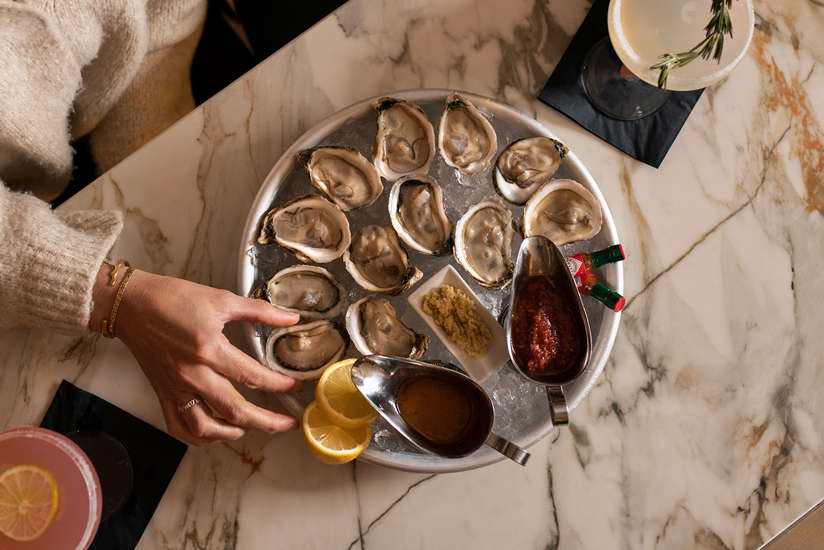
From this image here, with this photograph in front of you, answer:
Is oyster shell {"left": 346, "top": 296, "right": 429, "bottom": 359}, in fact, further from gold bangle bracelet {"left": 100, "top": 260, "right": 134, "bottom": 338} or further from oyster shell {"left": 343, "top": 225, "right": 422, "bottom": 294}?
gold bangle bracelet {"left": 100, "top": 260, "right": 134, "bottom": 338}

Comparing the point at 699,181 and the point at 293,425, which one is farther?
the point at 699,181

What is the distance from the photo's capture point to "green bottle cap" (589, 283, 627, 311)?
1062mm

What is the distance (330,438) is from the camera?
1.04 meters

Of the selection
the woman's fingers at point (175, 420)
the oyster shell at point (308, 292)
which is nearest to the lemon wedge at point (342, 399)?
the oyster shell at point (308, 292)

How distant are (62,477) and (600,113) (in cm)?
118

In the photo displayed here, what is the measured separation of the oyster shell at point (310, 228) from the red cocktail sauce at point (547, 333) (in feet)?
1.15

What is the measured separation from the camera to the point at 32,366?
3.74ft

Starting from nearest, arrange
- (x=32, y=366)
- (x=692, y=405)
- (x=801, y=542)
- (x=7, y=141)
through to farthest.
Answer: (x=7, y=141) < (x=32, y=366) < (x=692, y=405) < (x=801, y=542)

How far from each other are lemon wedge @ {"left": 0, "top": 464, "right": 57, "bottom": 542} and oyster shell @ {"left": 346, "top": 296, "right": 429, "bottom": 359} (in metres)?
0.56

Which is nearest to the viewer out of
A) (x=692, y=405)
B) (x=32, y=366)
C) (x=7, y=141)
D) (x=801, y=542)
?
(x=7, y=141)

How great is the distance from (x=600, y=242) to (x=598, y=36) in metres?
0.44

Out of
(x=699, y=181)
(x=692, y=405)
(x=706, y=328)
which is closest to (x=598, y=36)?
(x=699, y=181)

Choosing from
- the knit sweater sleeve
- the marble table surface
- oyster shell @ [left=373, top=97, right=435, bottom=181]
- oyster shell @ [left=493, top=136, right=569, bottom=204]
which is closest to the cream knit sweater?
the knit sweater sleeve

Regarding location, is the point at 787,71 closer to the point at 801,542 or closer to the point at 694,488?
the point at 694,488
